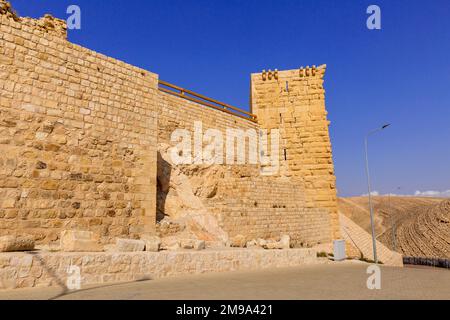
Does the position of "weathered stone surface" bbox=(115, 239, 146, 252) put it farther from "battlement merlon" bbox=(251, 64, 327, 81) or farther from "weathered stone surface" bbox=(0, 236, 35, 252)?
"battlement merlon" bbox=(251, 64, 327, 81)

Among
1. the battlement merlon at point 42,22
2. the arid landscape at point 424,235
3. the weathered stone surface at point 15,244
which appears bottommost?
the arid landscape at point 424,235

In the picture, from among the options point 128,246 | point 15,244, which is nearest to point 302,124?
point 128,246

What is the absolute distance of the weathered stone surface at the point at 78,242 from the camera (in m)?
6.49

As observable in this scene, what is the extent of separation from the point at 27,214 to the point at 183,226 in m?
4.99

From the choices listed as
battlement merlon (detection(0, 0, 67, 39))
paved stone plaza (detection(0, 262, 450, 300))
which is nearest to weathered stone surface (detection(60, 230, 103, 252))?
paved stone plaza (detection(0, 262, 450, 300))

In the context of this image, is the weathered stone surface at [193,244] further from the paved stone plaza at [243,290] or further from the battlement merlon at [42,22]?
the battlement merlon at [42,22]

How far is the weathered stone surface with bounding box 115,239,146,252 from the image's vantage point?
22.5ft

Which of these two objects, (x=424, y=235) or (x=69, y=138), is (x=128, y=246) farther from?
(x=424, y=235)

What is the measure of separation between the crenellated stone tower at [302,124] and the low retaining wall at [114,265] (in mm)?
12748

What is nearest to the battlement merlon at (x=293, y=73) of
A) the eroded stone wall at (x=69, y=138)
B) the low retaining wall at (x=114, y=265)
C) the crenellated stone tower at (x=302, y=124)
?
the crenellated stone tower at (x=302, y=124)

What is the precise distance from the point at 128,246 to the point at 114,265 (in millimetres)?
651

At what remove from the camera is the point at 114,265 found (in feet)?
20.7

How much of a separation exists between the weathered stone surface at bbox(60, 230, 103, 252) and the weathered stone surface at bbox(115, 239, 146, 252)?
14.1 inches

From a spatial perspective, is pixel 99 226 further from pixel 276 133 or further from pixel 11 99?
pixel 276 133
